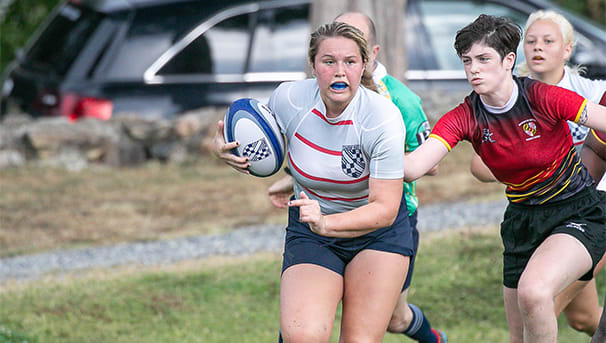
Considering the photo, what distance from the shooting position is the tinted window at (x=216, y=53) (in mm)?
9141

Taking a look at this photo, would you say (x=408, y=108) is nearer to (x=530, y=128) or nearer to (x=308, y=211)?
(x=530, y=128)

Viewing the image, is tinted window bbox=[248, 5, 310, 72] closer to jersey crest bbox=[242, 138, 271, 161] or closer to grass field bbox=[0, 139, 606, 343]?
grass field bbox=[0, 139, 606, 343]

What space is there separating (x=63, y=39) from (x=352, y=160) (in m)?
7.14

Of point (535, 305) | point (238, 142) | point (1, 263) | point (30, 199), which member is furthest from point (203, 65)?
point (535, 305)

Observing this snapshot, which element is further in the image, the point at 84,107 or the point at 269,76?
the point at 84,107

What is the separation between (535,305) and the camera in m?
3.16

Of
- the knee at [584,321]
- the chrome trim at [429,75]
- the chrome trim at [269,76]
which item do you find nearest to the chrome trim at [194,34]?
the chrome trim at [269,76]

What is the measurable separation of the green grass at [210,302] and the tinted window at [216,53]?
3.09 m

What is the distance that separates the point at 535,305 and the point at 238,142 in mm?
1479

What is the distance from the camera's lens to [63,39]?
9.55m

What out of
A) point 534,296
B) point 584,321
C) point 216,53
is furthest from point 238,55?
point 534,296

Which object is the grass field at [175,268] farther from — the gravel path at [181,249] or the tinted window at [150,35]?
the tinted window at [150,35]

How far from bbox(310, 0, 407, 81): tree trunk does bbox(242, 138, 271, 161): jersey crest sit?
411 centimetres

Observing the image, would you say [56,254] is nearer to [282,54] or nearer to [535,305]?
[282,54]
